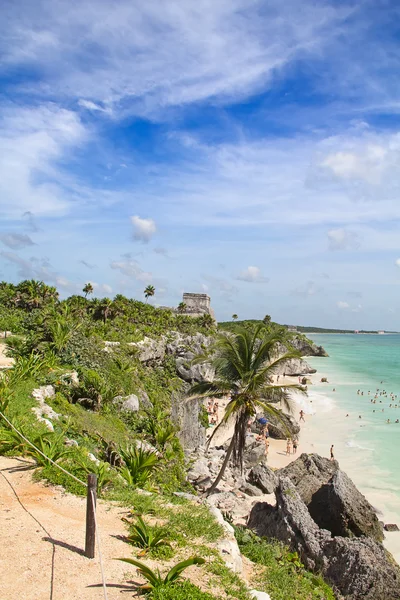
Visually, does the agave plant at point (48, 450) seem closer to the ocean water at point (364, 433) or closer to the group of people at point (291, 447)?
the ocean water at point (364, 433)

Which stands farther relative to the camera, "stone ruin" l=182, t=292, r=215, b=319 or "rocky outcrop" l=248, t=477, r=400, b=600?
"stone ruin" l=182, t=292, r=215, b=319

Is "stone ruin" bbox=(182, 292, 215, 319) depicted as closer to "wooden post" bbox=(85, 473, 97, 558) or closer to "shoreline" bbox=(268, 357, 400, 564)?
"shoreline" bbox=(268, 357, 400, 564)

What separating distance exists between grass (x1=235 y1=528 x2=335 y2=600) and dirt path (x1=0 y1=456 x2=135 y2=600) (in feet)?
8.50

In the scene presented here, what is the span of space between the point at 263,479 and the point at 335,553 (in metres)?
8.69

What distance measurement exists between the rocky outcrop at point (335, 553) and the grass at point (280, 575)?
0.56m

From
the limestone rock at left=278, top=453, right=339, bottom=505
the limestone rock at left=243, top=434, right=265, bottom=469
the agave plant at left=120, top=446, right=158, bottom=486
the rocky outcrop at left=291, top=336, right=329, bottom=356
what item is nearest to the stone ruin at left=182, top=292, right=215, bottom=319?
the rocky outcrop at left=291, top=336, right=329, bottom=356

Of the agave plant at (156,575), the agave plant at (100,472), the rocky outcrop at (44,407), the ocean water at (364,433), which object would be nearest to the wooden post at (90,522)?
the agave plant at (156,575)

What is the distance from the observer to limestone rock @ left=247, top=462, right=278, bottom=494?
1747 centimetres

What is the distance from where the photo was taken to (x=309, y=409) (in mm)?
38062

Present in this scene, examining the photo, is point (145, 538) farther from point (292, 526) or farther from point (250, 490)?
point (250, 490)

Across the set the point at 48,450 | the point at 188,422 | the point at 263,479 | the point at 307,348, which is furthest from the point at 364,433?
the point at 307,348

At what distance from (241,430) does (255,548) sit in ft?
18.5

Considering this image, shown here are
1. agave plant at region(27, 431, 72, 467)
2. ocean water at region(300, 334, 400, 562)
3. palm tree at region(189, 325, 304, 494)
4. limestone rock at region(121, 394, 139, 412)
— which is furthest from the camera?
ocean water at region(300, 334, 400, 562)

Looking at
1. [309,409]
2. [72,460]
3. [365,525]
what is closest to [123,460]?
[72,460]
